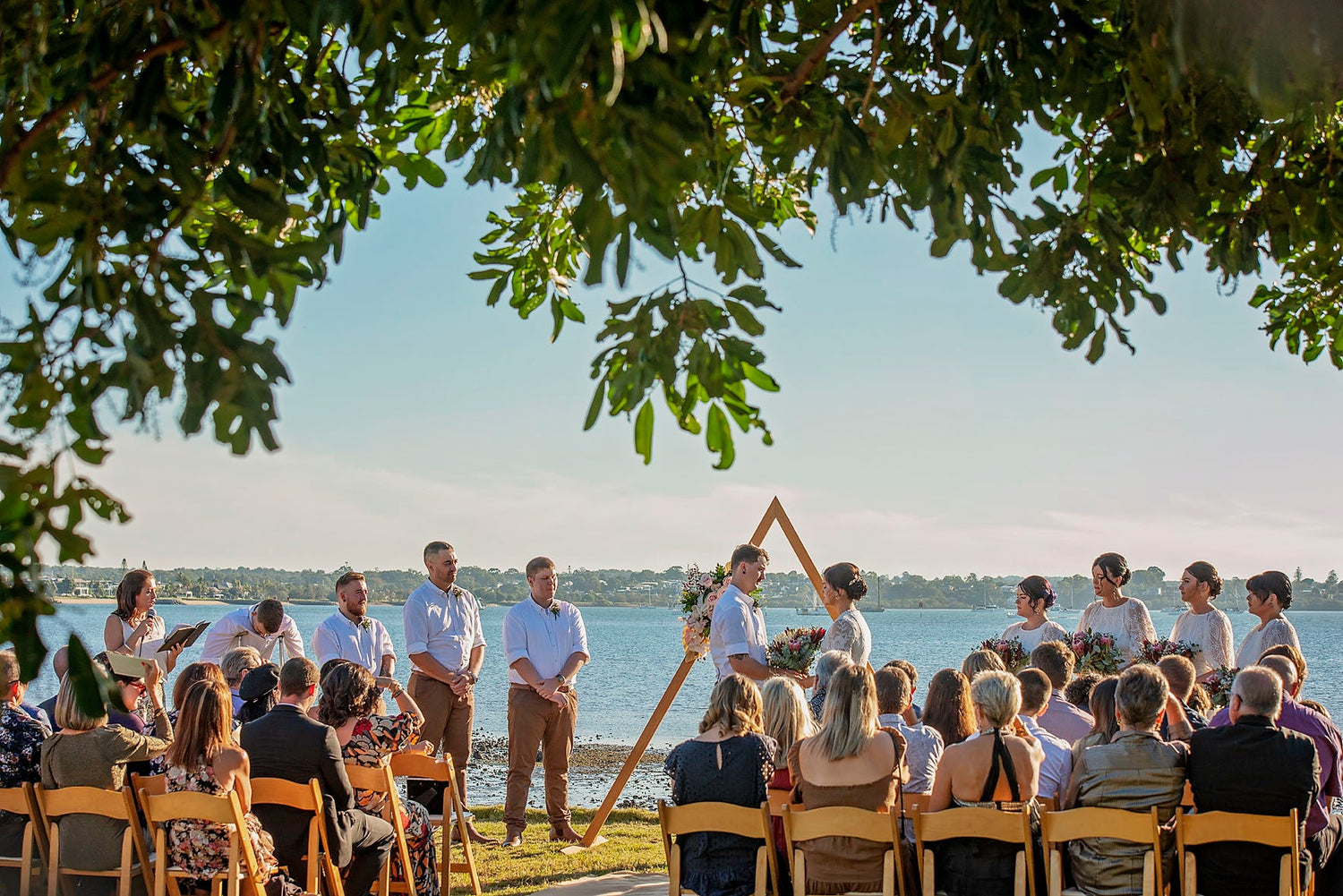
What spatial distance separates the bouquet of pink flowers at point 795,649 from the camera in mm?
7445

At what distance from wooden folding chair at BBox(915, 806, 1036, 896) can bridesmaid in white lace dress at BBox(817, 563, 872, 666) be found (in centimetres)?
267

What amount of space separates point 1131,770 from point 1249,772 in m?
0.44

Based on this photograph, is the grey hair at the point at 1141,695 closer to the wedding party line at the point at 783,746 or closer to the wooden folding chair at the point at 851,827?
the wedding party line at the point at 783,746

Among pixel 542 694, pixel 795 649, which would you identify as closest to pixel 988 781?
pixel 795 649

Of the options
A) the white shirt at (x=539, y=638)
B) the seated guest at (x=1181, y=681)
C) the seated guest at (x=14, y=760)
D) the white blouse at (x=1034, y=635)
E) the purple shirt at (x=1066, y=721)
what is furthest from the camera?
the white shirt at (x=539, y=638)

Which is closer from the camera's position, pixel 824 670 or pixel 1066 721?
pixel 824 670

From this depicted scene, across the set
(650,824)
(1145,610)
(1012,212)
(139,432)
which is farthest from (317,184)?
(650,824)

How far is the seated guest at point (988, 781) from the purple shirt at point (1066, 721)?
4.10 feet

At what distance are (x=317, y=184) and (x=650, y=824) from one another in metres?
7.28

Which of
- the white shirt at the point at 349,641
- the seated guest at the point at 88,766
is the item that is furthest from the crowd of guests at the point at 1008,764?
→ the white shirt at the point at 349,641

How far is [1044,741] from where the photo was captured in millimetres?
5457

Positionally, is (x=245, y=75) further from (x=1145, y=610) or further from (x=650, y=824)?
(x=650, y=824)

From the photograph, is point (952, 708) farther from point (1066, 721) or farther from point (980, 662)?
point (1066, 721)

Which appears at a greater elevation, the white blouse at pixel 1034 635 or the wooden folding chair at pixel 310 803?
the white blouse at pixel 1034 635
